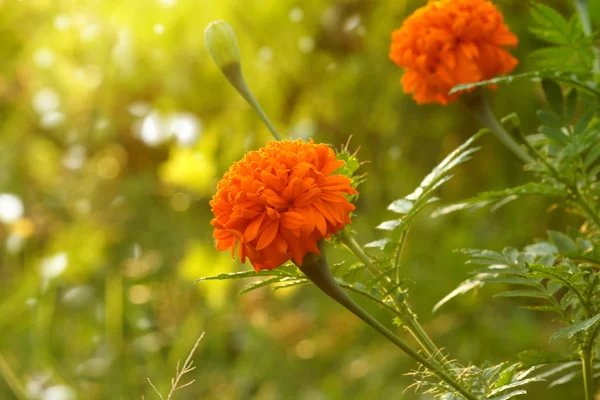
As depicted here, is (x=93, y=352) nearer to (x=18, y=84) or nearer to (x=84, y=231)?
(x=84, y=231)

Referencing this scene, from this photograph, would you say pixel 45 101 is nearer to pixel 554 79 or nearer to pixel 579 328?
pixel 554 79

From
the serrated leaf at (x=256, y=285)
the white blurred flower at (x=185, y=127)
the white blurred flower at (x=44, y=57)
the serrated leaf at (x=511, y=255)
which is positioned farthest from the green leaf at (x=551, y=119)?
the white blurred flower at (x=44, y=57)

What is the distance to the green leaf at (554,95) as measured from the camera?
0.43 m

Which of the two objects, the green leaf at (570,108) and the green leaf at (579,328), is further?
the green leaf at (570,108)

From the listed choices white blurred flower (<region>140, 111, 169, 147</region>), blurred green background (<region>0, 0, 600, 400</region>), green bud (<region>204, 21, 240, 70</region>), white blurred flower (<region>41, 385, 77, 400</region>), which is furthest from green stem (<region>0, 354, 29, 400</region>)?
white blurred flower (<region>140, 111, 169, 147</region>)

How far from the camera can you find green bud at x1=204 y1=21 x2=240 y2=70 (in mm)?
498

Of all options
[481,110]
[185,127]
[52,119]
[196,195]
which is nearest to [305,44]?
[185,127]

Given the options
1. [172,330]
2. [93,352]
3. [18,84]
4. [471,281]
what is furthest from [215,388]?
[471,281]

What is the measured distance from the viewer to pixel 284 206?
13.3 inches

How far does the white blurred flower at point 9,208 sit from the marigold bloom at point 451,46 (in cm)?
149

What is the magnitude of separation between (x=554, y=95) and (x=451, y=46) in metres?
0.08

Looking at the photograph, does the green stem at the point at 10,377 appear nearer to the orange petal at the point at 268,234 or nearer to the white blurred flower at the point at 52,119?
the orange petal at the point at 268,234

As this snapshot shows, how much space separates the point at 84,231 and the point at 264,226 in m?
1.56

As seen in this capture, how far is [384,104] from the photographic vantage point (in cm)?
140
